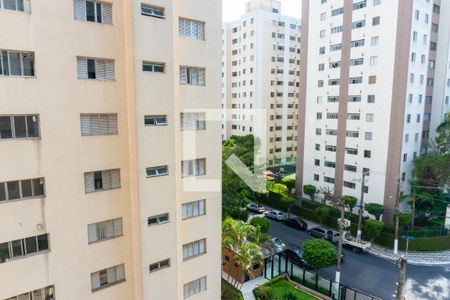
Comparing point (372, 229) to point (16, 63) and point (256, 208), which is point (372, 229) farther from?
point (16, 63)

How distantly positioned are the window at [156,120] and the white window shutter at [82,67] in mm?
2279

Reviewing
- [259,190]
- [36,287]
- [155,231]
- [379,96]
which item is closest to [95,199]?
[155,231]

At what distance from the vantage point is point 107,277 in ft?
36.4

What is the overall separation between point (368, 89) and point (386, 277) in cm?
1659

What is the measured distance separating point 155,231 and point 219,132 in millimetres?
4582

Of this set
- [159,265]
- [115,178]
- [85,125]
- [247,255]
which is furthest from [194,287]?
[85,125]

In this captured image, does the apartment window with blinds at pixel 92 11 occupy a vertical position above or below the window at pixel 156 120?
above

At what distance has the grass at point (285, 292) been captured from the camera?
56.5ft

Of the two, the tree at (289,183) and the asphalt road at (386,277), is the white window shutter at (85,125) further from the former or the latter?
the tree at (289,183)

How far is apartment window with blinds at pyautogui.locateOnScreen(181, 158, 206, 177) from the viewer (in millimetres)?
12179

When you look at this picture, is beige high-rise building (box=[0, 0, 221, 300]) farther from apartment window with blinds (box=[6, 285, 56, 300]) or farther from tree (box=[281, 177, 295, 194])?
tree (box=[281, 177, 295, 194])

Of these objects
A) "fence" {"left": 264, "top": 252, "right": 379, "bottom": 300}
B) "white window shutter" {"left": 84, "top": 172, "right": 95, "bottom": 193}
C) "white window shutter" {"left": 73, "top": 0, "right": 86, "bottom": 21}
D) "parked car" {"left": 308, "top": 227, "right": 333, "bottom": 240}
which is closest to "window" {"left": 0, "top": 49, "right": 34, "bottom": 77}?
"white window shutter" {"left": 73, "top": 0, "right": 86, "bottom": 21}

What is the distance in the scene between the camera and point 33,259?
956 cm

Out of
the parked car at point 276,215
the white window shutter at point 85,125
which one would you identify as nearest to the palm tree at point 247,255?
the white window shutter at point 85,125
